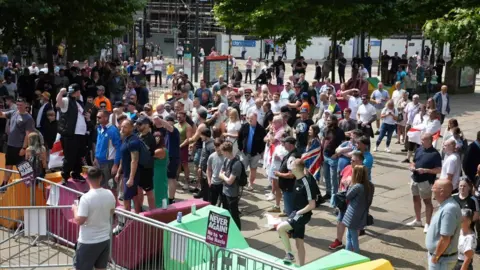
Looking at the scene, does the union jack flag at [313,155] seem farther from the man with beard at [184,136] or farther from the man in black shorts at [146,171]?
the man in black shorts at [146,171]

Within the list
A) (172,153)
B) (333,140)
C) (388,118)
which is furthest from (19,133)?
(388,118)

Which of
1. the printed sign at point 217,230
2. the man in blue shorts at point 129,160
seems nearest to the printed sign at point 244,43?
the man in blue shorts at point 129,160

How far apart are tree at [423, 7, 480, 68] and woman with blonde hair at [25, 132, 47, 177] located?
6631 millimetres

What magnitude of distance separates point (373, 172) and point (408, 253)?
5155 millimetres

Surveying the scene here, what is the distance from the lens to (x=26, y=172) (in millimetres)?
9688

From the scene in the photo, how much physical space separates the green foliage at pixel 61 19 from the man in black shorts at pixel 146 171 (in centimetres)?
1021

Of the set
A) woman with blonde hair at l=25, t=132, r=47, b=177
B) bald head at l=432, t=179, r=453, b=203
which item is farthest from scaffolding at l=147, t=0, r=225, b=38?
bald head at l=432, t=179, r=453, b=203

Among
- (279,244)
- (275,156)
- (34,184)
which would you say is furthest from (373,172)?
(34,184)

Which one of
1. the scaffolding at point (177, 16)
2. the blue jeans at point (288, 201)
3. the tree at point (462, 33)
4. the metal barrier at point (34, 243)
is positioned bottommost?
the metal barrier at point (34, 243)

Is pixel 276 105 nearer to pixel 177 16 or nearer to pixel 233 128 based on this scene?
pixel 233 128

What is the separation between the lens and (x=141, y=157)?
9.37m

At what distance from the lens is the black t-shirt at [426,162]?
9.78m

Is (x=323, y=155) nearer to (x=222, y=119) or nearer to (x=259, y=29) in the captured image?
(x=222, y=119)

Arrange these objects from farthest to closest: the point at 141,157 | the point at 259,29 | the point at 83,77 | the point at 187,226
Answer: the point at 259,29 < the point at 83,77 < the point at 141,157 < the point at 187,226
